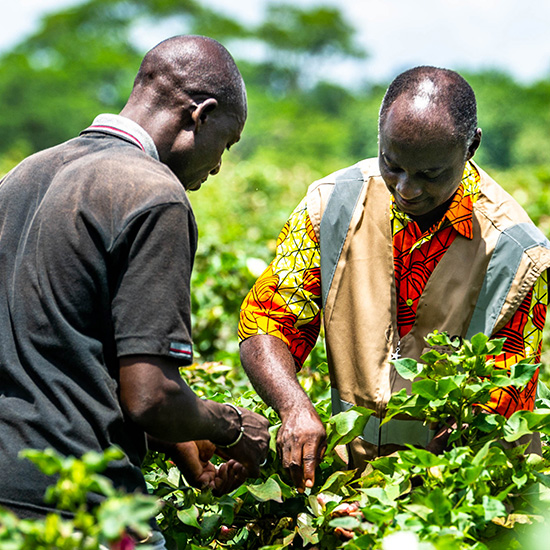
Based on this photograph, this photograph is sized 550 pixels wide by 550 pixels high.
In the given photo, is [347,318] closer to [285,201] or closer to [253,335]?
[253,335]

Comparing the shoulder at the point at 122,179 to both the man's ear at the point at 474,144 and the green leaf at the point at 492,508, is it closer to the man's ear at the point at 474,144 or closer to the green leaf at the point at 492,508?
A: the green leaf at the point at 492,508

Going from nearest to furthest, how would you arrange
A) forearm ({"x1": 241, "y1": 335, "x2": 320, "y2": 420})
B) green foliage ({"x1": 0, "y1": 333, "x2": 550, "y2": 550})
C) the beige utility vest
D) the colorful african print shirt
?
green foliage ({"x1": 0, "y1": 333, "x2": 550, "y2": 550}) < forearm ({"x1": 241, "y1": 335, "x2": 320, "y2": 420}) < the beige utility vest < the colorful african print shirt

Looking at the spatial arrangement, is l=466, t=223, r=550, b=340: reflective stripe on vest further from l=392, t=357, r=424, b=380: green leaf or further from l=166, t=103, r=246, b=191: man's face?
l=166, t=103, r=246, b=191: man's face

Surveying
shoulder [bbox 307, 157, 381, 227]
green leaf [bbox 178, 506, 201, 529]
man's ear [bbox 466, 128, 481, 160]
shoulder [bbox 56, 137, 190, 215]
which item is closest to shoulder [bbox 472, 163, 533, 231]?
man's ear [bbox 466, 128, 481, 160]

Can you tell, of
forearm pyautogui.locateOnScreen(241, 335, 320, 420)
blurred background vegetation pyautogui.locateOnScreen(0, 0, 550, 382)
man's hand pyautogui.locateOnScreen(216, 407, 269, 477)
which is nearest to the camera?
man's hand pyautogui.locateOnScreen(216, 407, 269, 477)

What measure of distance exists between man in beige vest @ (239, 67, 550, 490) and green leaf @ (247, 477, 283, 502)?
0.18 m

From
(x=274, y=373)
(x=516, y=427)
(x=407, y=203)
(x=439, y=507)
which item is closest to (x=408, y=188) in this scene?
(x=407, y=203)

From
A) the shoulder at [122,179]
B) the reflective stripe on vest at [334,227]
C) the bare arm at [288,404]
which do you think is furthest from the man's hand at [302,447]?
the shoulder at [122,179]

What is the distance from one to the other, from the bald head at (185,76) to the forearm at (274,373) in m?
0.81

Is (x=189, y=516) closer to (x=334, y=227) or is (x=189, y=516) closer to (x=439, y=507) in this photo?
(x=439, y=507)

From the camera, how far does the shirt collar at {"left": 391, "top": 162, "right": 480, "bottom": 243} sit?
2885 mm

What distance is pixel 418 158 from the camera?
271 centimetres

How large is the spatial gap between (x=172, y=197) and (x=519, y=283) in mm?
1260

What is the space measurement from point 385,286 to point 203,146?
33.2 inches
